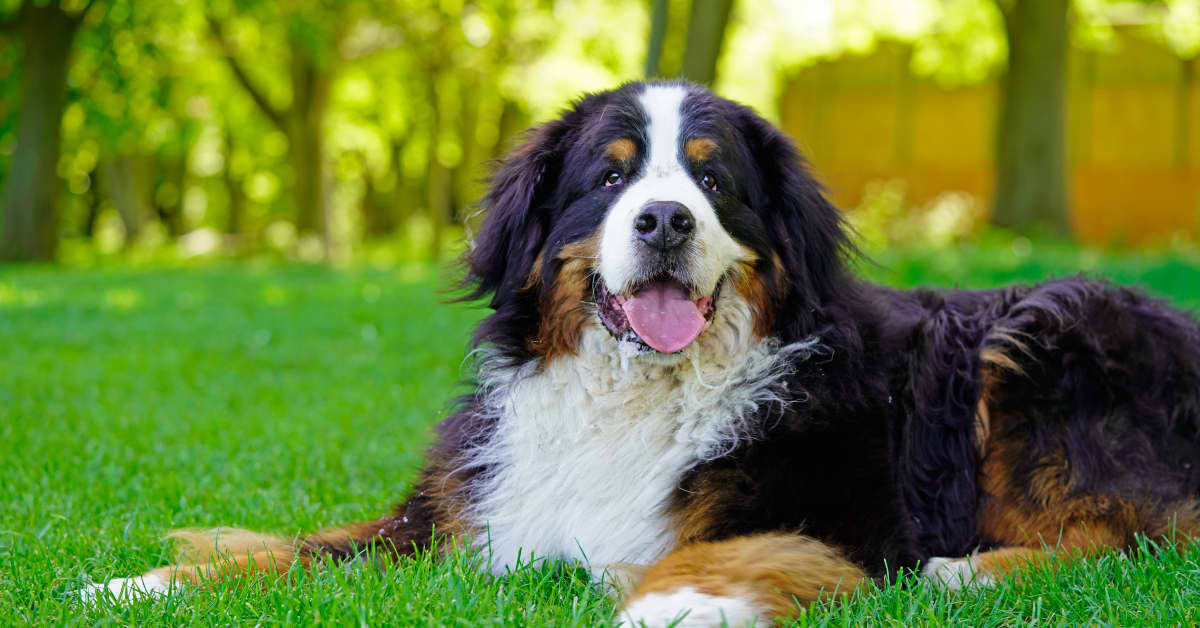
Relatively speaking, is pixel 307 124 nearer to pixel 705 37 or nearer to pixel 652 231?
pixel 705 37

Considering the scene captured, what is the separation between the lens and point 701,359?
3779 millimetres

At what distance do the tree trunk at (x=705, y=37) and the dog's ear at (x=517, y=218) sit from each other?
8.64 m

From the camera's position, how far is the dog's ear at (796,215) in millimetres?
3873

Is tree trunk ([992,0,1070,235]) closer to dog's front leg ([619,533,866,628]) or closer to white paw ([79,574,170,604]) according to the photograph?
dog's front leg ([619,533,866,628])

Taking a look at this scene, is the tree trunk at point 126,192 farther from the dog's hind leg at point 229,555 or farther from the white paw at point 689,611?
the white paw at point 689,611

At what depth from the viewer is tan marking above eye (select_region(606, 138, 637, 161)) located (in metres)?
3.80

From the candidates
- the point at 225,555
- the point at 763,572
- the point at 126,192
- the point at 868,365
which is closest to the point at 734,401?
the point at 868,365

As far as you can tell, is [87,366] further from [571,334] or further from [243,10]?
[243,10]


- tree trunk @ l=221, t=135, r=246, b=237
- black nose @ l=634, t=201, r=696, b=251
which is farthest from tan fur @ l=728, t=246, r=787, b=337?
tree trunk @ l=221, t=135, r=246, b=237

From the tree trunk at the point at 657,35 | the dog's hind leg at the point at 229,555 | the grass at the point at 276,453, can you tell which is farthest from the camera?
the tree trunk at the point at 657,35

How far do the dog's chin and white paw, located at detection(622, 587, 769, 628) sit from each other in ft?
2.94

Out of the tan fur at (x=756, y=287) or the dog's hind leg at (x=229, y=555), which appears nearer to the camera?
the dog's hind leg at (x=229, y=555)

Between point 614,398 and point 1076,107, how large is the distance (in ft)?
79.0

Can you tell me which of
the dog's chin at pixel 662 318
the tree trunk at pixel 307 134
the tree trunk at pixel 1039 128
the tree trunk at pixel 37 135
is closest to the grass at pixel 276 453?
the dog's chin at pixel 662 318
